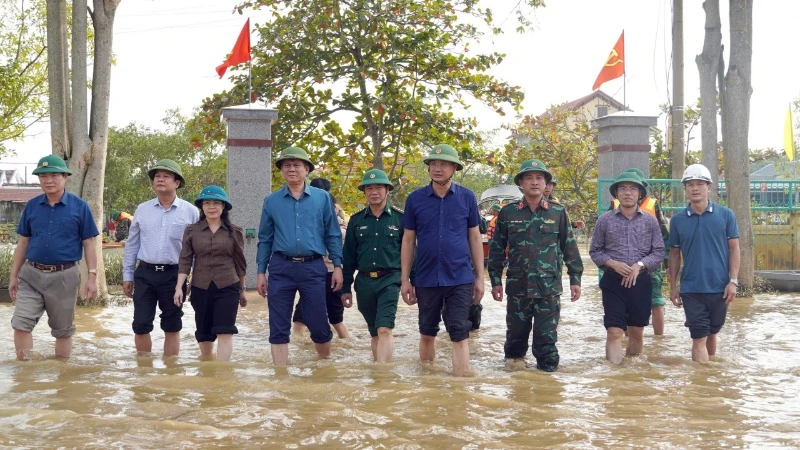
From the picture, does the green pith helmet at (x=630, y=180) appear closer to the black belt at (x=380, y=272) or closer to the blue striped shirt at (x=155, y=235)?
the black belt at (x=380, y=272)

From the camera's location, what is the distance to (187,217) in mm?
8289

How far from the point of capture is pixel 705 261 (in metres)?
8.01

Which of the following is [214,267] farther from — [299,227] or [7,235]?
[7,235]

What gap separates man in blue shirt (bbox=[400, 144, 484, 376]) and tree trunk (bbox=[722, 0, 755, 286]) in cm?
856

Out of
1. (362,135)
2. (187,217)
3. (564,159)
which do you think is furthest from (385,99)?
(564,159)

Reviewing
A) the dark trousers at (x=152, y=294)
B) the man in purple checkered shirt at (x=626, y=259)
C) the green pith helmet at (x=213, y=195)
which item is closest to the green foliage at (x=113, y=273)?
the dark trousers at (x=152, y=294)

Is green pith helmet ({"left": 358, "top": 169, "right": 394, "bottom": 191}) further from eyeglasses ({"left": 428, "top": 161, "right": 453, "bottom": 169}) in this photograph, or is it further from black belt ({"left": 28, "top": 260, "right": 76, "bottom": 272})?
black belt ({"left": 28, "top": 260, "right": 76, "bottom": 272})

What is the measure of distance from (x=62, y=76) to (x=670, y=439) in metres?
10.7

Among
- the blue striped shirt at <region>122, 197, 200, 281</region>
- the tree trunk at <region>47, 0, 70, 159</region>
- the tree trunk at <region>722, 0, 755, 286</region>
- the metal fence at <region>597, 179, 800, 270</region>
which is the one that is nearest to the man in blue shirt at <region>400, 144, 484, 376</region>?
the blue striped shirt at <region>122, 197, 200, 281</region>

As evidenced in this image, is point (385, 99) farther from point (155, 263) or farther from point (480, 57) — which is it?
point (155, 263)

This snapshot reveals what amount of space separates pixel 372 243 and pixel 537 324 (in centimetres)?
Answer: 155

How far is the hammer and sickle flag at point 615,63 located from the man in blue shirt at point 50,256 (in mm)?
9064

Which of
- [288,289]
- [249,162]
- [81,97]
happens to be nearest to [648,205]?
[288,289]

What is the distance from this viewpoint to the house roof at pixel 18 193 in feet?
182
